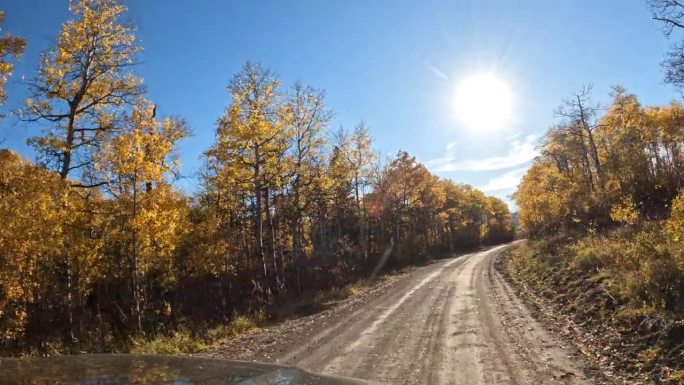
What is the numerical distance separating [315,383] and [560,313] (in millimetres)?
11853

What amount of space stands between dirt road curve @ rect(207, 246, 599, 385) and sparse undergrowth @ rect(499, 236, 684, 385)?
749mm

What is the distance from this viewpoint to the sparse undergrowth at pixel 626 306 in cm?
834

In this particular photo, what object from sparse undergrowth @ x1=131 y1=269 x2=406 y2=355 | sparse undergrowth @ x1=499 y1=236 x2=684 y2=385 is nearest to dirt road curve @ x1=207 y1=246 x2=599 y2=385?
sparse undergrowth @ x1=499 y1=236 x2=684 y2=385

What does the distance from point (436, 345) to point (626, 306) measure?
4.65 meters

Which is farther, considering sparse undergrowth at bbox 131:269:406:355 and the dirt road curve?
sparse undergrowth at bbox 131:269:406:355

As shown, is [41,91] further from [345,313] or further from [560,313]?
[560,313]

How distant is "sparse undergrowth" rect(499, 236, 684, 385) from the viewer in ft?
27.3

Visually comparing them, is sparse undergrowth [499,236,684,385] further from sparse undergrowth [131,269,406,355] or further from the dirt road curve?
sparse undergrowth [131,269,406,355]

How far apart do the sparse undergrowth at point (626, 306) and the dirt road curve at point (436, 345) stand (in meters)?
0.75

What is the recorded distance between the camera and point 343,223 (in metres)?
55.9

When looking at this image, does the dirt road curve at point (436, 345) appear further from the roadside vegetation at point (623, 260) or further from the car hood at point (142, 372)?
the car hood at point (142, 372)

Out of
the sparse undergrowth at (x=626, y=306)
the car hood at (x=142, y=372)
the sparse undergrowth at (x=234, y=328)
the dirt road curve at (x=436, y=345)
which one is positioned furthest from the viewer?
the sparse undergrowth at (x=234, y=328)

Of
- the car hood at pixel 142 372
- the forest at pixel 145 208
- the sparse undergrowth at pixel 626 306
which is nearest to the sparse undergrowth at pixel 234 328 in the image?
the forest at pixel 145 208

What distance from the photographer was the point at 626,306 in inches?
442
